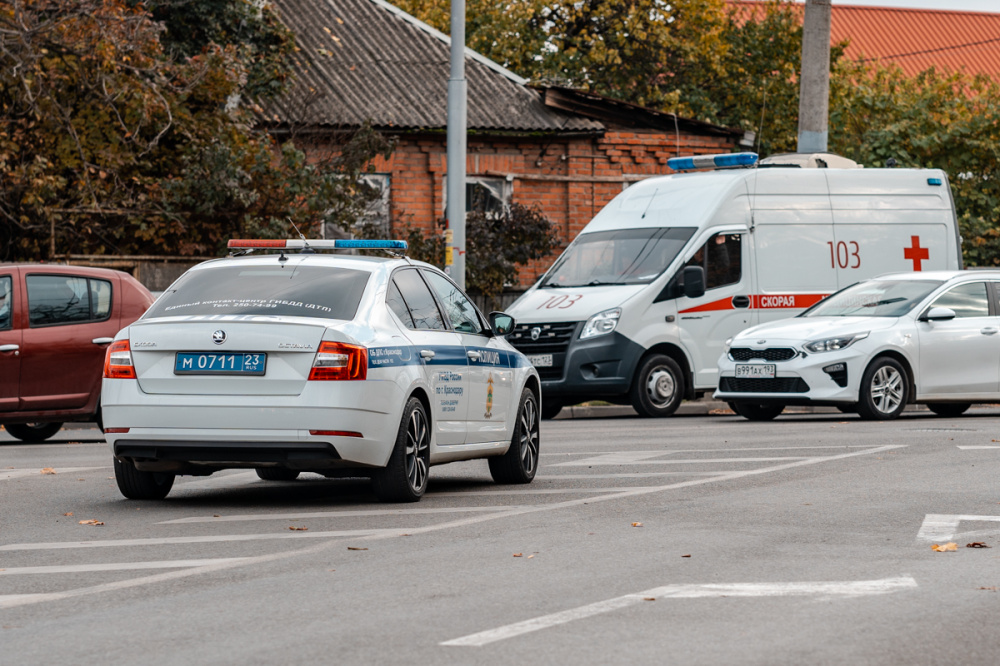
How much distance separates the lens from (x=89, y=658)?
5105 millimetres

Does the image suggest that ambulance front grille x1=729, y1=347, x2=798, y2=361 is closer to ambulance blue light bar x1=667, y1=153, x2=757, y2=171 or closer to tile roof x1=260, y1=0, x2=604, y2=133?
ambulance blue light bar x1=667, y1=153, x2=757, y2=171

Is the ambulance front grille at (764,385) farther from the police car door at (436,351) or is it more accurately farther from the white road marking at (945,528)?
the white road marking at (945,528)

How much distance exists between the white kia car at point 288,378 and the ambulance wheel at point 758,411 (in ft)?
26.1

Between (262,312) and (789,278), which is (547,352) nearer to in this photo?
(789,278)

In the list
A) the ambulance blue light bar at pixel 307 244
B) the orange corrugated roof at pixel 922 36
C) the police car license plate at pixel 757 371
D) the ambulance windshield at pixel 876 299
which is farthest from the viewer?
the orange corrugated roof at pixel 922 36

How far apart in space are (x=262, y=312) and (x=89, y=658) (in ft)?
13.4

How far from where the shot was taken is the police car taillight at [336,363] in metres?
8.74

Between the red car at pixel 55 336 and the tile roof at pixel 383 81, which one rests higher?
the tile roof at pixel 383 81

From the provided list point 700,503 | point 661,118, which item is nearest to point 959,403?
point 700,503

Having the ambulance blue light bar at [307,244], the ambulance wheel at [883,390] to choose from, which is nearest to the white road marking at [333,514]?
the ambulance blue light bar at [307,244]

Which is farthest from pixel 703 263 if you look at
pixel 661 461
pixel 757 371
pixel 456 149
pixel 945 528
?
pixel 945 528

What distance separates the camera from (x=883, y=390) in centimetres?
1641

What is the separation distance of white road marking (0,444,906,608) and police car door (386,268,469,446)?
866 millimetres

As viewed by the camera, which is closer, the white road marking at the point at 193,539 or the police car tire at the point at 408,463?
the white road marking at the point at 193,539
